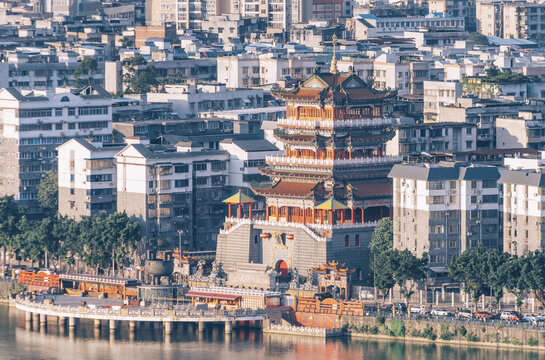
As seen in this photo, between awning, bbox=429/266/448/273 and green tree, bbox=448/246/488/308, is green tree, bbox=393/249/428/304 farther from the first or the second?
green tree, bbox=448/246/488/308

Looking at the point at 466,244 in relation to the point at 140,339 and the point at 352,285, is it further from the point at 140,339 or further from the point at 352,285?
the point at 140,339

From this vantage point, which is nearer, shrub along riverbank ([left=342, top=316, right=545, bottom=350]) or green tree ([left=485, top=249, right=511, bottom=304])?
shrub along riverbank ([left=342, top=316, right=545, bottom=350])

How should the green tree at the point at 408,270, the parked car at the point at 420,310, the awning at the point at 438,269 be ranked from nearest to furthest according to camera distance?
1. the parked car at the point at 420,310
2. the green tree at the point at 408,270
3. the awning at the point at 438,269

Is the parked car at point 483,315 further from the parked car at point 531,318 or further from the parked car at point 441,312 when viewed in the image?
the parked car at point 531,318

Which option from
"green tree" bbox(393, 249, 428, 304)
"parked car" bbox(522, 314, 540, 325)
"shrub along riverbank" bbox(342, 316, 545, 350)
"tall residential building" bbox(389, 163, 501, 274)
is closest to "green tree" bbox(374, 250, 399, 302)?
"green tree" bbox(393, 249, 428, 304)

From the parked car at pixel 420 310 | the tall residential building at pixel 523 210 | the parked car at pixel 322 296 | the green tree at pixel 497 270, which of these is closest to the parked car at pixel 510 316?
the green tree at pixel 497 270

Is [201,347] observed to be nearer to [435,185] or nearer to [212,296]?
[212,296]

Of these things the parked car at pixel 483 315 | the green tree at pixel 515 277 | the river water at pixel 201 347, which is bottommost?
the river water at pixel 201 347

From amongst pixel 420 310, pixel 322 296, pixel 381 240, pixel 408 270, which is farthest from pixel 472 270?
pixel 322 296
